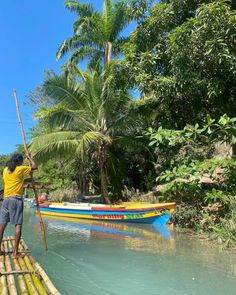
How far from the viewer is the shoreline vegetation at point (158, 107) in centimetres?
988

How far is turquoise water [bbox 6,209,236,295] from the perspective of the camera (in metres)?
5.68

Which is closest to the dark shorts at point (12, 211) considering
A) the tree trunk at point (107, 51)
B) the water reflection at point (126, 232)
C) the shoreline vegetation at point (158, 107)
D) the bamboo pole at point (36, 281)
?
the bamboo pole at point (36, 281)

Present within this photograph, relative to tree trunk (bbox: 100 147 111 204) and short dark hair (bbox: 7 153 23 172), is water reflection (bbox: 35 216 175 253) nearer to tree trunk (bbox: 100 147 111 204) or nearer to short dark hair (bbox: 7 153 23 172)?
tree trunk (bbox: 100 147 111 204)

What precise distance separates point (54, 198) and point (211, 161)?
13911mm

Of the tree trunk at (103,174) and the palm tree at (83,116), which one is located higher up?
the palm tree at (83,116)

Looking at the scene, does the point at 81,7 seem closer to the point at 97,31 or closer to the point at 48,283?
the point at 97,31

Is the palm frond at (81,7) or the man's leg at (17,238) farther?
the palm frond at (81,7)

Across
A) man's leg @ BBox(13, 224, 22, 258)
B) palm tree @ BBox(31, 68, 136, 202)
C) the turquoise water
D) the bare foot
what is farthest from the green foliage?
the bare foot

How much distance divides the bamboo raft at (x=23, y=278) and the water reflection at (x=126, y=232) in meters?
3.45

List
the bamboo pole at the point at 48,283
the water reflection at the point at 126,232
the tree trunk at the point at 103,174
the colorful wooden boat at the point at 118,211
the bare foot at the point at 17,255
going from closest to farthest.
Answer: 1. the bamboo pole at the point at 48,283
2. the bare foot at the point at 17,255
3. the water reflection at the point at 126,232
4. the colorful wooden boat at the point at 118,211
5. the tree trunk at the point at 103,174

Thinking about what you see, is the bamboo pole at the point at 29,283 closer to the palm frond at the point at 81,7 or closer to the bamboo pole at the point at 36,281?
the bamboo pole at the point at 36,281

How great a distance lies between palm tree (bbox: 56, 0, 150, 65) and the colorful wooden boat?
6.65 metres

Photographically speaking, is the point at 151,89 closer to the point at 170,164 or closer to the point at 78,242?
the point at 170,164

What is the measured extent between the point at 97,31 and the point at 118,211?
900 cm
